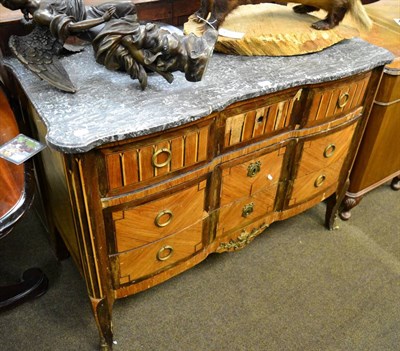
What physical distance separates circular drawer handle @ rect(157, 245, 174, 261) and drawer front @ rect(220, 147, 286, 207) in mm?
235

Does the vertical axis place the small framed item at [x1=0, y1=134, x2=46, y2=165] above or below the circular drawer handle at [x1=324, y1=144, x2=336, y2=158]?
above

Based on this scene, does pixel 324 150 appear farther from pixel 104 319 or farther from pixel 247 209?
pixel 104 319

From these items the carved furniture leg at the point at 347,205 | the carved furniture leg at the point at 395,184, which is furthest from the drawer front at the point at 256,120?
the carved furniture leg at the point at 395,184

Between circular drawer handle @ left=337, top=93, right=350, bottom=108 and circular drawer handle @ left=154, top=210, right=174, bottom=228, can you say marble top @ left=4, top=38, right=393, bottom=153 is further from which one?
circular drawer handle @ left=154, top=210, right=174, bottom=228

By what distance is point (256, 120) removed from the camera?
1288 mm

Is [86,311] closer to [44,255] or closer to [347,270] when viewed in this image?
[44,255]

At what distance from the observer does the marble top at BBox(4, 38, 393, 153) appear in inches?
39.4

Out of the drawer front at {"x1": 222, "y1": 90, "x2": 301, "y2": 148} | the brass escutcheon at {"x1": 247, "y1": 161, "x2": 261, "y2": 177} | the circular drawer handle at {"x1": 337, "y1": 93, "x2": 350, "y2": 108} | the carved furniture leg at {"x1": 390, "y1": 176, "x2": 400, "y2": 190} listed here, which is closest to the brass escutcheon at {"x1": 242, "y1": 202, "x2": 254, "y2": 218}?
the brass escutcheon at {"x1": 247, "y1": 161, "x2": 261, "y2": 177}

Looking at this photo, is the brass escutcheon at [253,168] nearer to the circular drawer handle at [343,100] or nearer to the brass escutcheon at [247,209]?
the brass escutcheon at [247,209]

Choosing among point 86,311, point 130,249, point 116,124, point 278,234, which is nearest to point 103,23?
point 116,124

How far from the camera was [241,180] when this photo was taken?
1420mm

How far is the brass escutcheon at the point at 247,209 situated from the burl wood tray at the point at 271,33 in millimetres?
538

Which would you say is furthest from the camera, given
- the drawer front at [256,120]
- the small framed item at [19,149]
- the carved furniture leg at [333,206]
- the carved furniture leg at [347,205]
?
the carved furniture leg at [347,205]

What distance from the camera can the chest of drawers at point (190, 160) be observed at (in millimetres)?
1057
